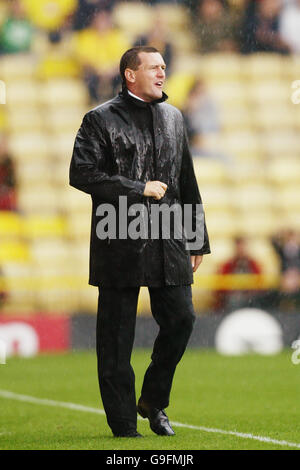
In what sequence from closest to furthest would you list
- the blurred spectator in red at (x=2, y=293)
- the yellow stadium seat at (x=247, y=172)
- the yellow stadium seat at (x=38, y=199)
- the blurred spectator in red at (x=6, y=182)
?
1. the blurred spectator in red at (x=2, y=293)
2. the blurred spectator in red at (x=6, y=182)
3. the yellow stadium seat at (x=38, y=199)
4. the yellow stadium seat at (x=247, y=172)

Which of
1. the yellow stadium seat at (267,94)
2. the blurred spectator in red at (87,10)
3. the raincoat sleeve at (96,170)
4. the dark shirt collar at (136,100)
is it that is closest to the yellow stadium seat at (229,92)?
the yellow stadium seat at (267,94)

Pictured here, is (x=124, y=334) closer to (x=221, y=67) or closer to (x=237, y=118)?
(x=237, y=118)

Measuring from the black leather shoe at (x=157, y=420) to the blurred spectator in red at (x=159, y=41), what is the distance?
1228 centimetres

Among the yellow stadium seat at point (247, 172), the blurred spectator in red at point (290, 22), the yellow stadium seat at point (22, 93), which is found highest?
the blurred spectator in red at point (290, 22)

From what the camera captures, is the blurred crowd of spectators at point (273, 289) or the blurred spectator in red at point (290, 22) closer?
the blurred crowd of spectators at point (273, 289)

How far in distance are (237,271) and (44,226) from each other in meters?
3.70

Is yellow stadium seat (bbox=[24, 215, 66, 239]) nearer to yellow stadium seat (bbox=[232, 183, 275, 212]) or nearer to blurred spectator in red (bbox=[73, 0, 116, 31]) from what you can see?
yellow stadium seat (bbox=[232, 183, 275, 212])

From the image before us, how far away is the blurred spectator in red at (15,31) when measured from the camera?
18706 millimetres

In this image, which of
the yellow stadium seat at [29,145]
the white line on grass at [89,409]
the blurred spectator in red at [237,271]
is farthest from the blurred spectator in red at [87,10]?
the white line on grass at [89,409]

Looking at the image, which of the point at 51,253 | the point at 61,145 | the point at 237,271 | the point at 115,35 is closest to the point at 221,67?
the point at 115,35

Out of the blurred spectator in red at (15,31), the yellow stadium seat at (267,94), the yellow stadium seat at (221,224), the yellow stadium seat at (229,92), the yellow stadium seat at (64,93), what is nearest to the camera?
the yellow stadium seat at (221,224)

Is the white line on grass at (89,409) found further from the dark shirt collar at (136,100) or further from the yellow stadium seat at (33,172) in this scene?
the yellow stadium seat at (33,172)

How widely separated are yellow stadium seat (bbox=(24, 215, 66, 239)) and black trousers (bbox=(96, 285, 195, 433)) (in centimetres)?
1144

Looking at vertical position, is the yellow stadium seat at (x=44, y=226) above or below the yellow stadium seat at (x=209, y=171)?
below
